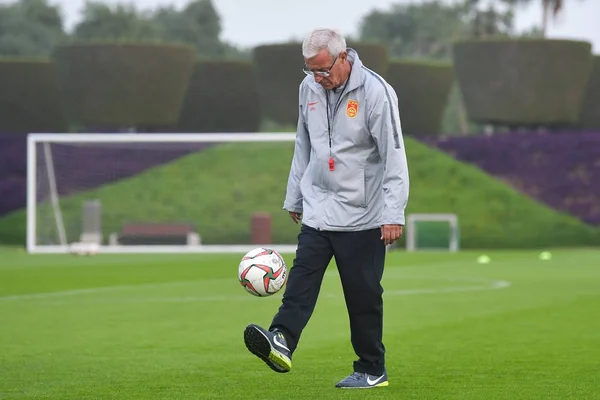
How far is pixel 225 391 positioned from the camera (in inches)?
328

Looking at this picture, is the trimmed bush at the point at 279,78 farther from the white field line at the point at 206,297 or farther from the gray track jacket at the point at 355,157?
the gray track jacket at the point at 355,157

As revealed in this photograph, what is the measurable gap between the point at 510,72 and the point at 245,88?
7.54m

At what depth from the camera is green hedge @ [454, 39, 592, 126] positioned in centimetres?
3772

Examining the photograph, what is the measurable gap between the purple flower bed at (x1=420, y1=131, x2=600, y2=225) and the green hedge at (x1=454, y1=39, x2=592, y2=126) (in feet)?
6.50

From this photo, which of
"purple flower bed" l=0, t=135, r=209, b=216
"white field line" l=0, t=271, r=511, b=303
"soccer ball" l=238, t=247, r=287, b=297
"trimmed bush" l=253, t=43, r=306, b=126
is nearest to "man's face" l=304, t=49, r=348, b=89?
"soccer ball" l=238, t=247, r=287, b=297

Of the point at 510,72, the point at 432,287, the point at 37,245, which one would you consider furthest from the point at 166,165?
the point at 432,287

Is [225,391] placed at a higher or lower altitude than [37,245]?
higher

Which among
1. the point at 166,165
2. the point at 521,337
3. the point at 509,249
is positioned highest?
the point at 521,337

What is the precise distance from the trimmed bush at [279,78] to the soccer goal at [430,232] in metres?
6.16

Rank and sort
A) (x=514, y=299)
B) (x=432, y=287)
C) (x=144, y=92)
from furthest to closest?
1. (x=144, y=92)
2. (x=432, y=287)
3. (x=514, y=299)

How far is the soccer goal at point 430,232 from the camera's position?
32.2m

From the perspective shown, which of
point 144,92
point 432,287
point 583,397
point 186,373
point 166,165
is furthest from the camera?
point 144,92

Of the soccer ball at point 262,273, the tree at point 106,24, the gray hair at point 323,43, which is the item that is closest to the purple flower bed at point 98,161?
the soccer ball at point 262,273

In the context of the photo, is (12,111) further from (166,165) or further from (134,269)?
(134,269)
